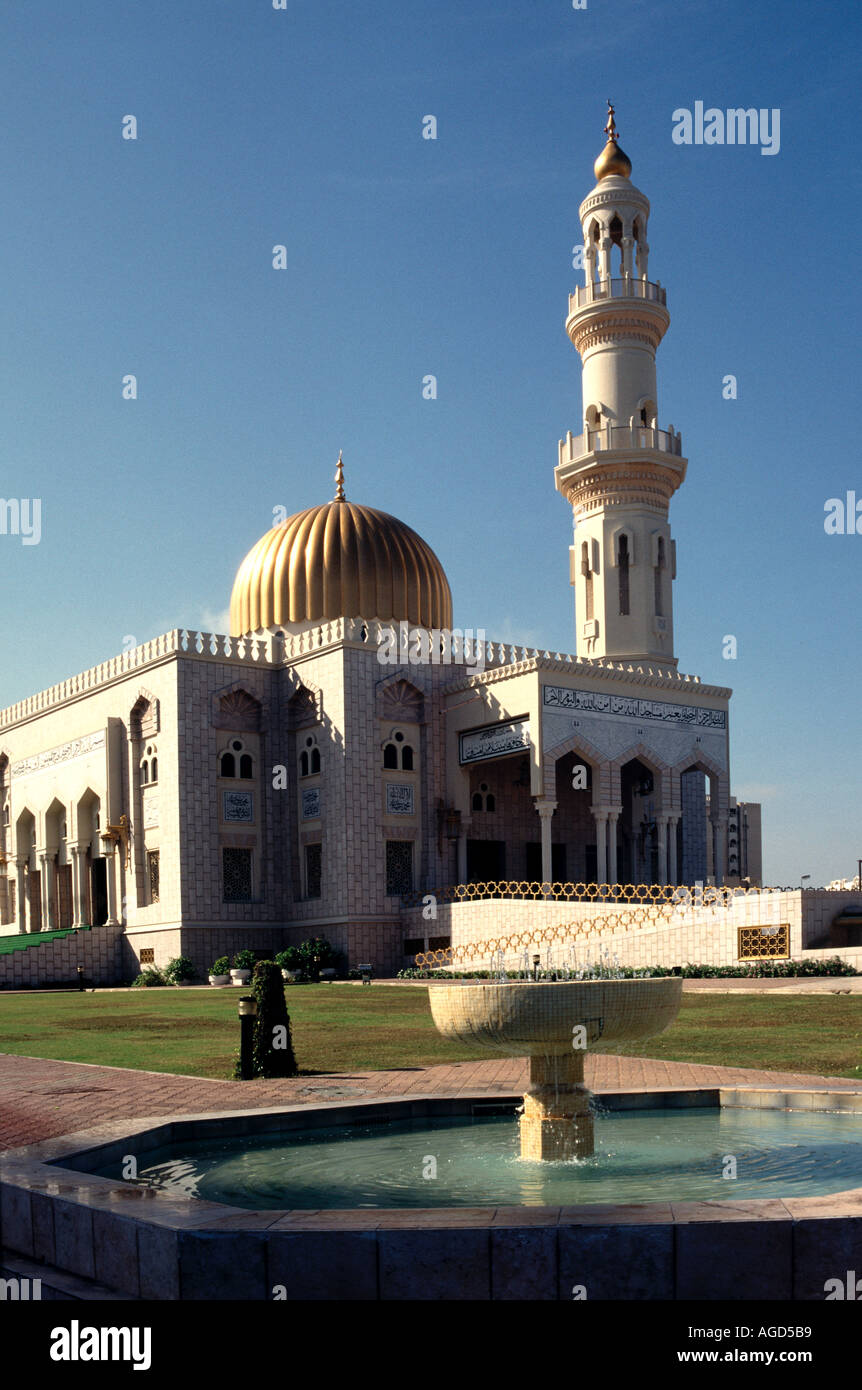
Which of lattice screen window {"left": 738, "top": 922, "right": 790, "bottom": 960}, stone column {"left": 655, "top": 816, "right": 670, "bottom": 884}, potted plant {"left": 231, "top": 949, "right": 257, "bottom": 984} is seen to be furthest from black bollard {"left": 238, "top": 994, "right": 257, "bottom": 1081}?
stone column {"left": 655, "top": 816, "right": 670, "bottom": 884}

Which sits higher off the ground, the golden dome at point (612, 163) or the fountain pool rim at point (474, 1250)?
the golden dome at point (612, 163)

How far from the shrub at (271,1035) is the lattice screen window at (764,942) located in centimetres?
1379

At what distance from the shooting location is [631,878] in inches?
1499

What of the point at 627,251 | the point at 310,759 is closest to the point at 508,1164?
the point at 310,759

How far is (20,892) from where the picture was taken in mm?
44031

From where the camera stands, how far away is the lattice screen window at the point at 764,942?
938 inches

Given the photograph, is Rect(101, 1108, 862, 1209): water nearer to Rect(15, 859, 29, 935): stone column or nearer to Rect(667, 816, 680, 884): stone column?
Rect(667, 816, 680, 884): stone column

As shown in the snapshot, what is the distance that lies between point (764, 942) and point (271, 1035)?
14133mm

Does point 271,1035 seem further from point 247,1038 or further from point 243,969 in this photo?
point 243,969

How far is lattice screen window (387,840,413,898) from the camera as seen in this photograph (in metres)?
34.5

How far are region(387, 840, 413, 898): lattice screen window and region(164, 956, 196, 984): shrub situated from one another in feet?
17.1

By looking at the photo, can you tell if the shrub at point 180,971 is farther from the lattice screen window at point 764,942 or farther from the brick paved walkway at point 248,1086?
the brick paved walkway at point 248,1086

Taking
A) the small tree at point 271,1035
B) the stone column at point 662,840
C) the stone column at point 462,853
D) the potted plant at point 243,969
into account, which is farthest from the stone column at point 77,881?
the small tree at point 271,1035
